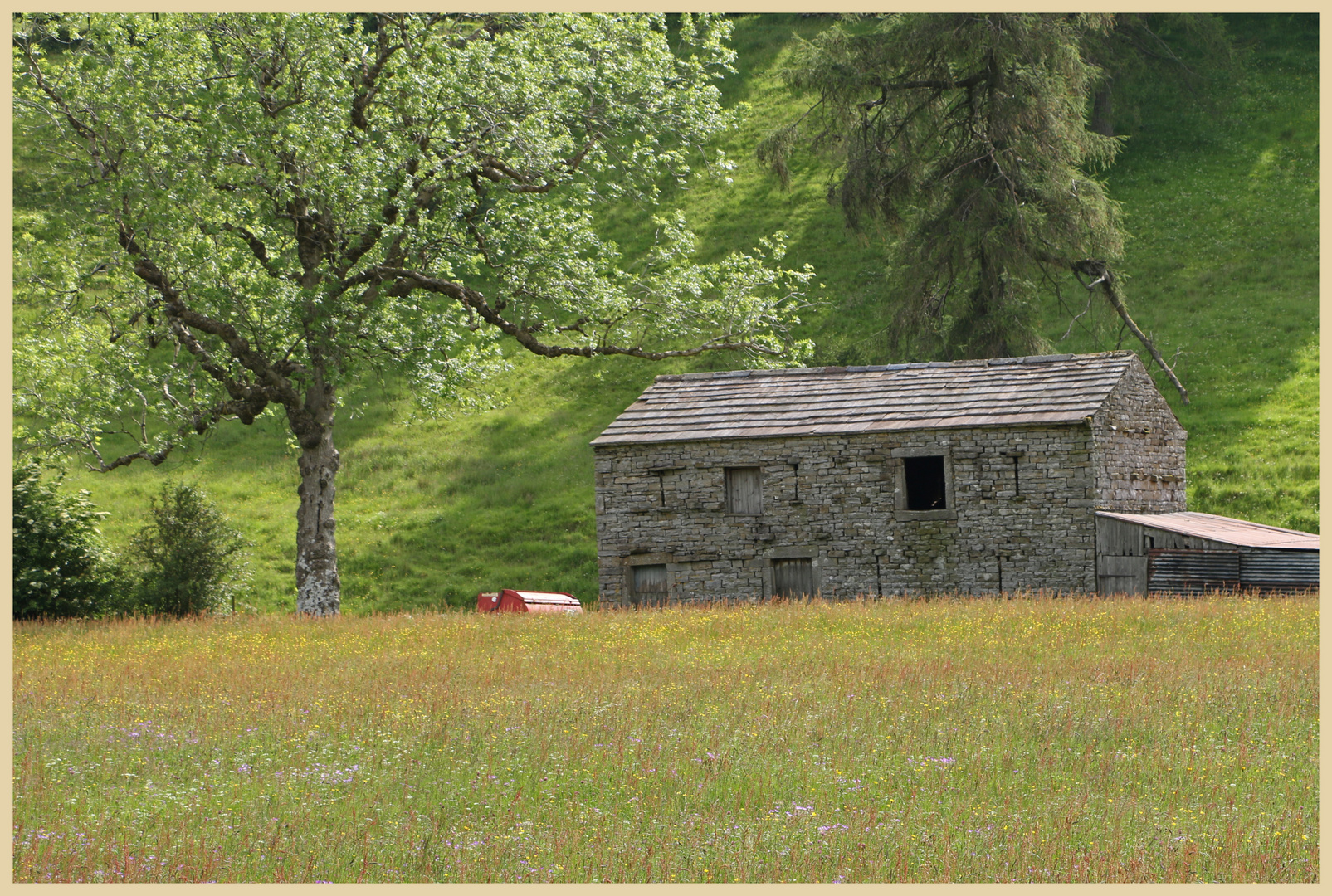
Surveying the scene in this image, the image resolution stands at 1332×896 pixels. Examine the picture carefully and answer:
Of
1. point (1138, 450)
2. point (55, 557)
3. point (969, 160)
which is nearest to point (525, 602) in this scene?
Answer: point (55, 557)

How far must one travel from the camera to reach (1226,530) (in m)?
25.2

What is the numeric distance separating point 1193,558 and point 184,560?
63.5 feet

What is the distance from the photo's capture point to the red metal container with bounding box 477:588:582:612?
24.3 m

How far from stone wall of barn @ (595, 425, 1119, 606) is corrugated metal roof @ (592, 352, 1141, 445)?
0.30 meters

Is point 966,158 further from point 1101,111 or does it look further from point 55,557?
point 55,557

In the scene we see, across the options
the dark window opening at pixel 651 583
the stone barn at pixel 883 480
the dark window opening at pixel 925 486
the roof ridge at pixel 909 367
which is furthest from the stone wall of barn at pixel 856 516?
the dark window opening at pixel 925 486

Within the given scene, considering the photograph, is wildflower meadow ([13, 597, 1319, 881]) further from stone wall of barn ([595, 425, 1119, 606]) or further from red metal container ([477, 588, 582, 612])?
stone wall of barn ([595, 425, 1119, 606])

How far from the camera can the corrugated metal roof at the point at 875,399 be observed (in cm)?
2580

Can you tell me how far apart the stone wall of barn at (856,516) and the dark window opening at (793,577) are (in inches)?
6.8

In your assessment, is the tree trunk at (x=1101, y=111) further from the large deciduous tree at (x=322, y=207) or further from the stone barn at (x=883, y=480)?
the large deciduous tree at (x=322, y=207)

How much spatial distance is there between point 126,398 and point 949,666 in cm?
1527

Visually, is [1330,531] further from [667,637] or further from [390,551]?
[390,551]

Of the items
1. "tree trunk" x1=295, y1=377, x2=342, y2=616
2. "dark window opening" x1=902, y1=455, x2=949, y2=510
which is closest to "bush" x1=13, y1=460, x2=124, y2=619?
"tree trunk" x1=295, y1=377, x2=342, y2=616

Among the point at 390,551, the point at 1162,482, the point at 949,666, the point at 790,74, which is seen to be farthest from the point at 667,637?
the point at 790,74
